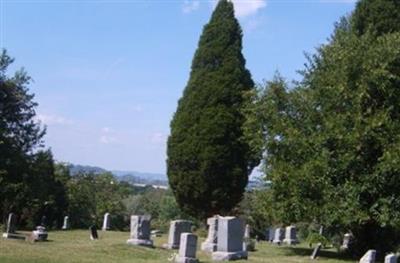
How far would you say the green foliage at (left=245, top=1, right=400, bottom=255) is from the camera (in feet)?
72.1

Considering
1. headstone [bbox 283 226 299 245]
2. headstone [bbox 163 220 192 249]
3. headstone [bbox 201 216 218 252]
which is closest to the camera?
headstone [bbox 201 216 218 252]

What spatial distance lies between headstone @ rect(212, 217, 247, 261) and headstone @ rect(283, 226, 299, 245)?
444 inches

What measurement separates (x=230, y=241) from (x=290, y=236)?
39.4ft

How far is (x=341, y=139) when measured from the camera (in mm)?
22344

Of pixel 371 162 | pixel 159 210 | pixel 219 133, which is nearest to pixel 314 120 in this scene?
pixel 371 162

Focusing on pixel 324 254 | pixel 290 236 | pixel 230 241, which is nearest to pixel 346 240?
pixel 290 236

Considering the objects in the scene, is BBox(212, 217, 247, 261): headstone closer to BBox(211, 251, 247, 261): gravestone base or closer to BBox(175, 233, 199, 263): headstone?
BBox(211, 251, 247, 261): gravestone base

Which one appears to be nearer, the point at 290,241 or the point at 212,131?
the point at 290,241

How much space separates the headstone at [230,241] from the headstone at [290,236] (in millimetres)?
11274

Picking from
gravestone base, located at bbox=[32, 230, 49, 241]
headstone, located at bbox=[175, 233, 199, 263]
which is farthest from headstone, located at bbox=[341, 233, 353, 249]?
gravestone base, located at bbox=[32, 230, 49, 241]

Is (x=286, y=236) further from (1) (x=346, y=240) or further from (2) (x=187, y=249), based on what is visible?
(2) (x=187, y=249)

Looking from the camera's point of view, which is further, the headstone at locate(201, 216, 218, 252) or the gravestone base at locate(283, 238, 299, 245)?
the gravestone base at locate(283, 238, 299, 245)

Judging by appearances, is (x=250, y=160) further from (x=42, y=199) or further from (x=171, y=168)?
(x=42, y=199)

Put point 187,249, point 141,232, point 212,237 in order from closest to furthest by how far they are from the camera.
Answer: point 187,249 < point 141,232 < point 212,237
